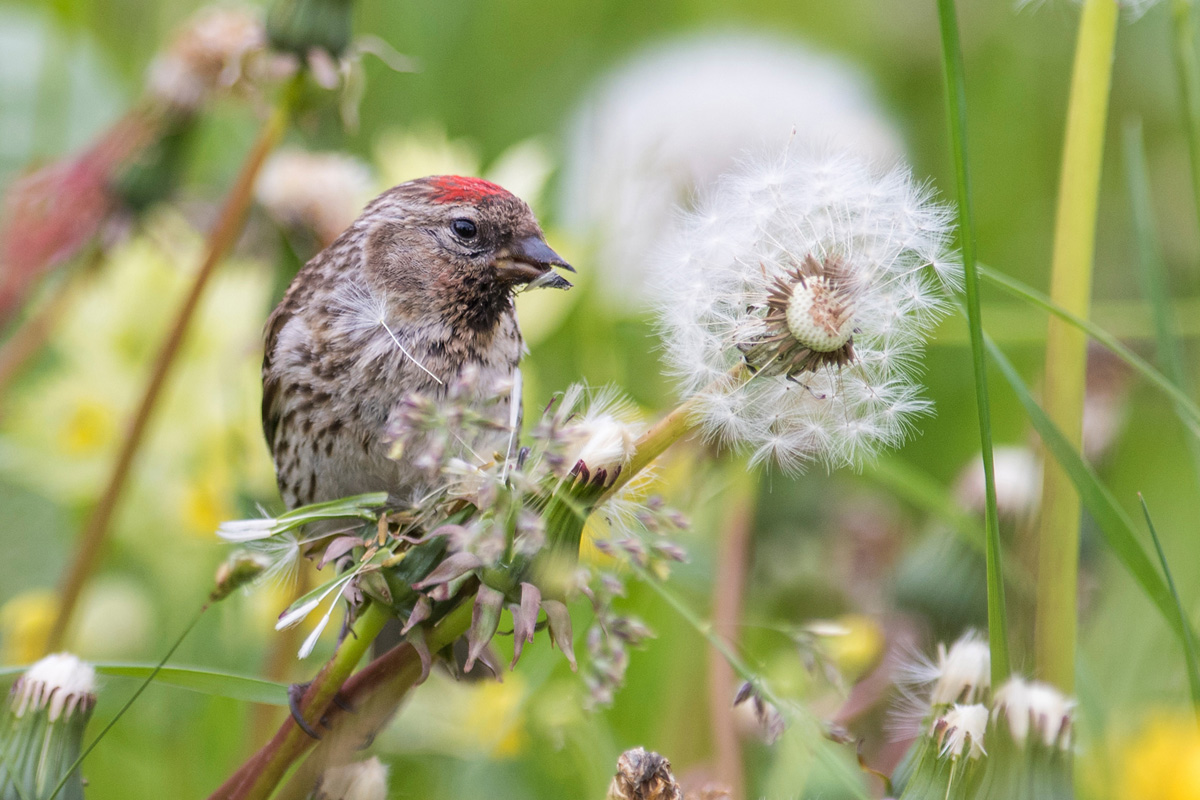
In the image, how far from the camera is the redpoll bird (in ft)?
6.78

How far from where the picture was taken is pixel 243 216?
2406 millimetres

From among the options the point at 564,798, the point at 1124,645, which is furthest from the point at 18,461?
the point at 1124,645

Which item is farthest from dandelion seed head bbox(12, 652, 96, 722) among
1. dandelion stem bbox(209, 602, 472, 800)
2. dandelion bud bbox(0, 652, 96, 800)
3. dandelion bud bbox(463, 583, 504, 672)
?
dandelion bud bbox(463, 583, 504, 672)

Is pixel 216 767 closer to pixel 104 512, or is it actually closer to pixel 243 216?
pixel 104 512

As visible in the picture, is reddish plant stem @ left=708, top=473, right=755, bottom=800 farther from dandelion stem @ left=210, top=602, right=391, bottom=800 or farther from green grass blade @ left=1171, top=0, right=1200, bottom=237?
green grass blade @ left=1171, top=0, right=1200, bottom=237

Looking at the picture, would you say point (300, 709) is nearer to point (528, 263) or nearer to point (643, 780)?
point (643, 780)

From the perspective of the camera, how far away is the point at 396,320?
214 cm

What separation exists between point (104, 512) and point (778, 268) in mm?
1545

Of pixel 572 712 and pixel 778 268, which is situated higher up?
pixel 778 268

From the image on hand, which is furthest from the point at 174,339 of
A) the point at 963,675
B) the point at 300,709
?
the point at 963,675

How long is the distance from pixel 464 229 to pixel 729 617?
114 cm

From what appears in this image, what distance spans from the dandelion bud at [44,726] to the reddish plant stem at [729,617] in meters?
1.13

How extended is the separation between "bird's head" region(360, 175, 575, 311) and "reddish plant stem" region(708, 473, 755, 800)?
77cm

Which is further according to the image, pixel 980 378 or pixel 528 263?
Result: pixel 528 263
